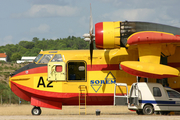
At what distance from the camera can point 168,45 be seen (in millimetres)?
17047

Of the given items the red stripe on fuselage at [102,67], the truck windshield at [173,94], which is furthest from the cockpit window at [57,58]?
the truck windshield at [173,94]

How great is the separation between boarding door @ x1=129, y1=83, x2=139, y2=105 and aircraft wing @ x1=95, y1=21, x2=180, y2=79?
4.75ft

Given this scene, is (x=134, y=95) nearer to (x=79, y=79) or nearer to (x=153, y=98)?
(x=153, y=98)

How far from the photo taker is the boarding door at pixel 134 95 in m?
16.9

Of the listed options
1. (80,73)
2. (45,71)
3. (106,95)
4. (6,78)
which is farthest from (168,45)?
(6,78)

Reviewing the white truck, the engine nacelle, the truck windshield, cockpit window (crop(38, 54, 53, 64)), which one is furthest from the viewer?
cockpit window (crop(38, 54, 53, 64))

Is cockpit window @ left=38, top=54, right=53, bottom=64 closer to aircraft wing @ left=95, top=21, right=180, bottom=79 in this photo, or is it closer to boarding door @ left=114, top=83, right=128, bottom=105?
aircraft wing @ left=95, top=21, right=180, bottom=79

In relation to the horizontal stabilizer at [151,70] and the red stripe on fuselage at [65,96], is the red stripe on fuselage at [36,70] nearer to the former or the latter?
the red stripe on fuselage at [65,96]

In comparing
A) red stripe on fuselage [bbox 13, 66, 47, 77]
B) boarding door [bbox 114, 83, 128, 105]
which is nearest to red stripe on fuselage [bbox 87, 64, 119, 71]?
boarding door [bbox 114, 83, 128, 105]

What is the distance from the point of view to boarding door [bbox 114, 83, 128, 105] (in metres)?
17.5

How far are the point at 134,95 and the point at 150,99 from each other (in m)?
1.00

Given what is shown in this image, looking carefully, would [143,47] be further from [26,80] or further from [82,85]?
[26,80]

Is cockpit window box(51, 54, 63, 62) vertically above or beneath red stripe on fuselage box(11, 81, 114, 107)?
above

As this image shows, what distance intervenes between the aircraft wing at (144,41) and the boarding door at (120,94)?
1.89 meters
